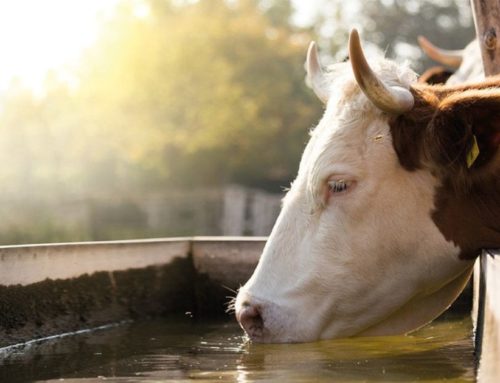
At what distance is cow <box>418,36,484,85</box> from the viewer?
28.9 ft

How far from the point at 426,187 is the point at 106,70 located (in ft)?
117

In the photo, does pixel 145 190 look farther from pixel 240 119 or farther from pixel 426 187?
pixel 426 187

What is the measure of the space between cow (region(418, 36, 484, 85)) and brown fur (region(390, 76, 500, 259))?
4186 millimetres

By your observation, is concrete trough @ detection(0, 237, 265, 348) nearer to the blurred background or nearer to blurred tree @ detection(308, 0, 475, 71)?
the blurred background

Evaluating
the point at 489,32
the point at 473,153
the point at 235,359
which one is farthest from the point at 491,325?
the point at 489,32

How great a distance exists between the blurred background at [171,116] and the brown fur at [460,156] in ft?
81.6

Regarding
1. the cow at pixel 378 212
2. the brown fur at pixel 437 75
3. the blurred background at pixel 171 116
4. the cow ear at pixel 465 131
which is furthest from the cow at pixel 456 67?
the blurred background at pixel 171 116

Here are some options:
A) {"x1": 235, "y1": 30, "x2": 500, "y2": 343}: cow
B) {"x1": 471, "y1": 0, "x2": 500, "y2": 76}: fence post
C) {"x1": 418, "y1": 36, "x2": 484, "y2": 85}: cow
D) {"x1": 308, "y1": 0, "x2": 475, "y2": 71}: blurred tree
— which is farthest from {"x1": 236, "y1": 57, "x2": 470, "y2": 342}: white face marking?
{"x1": 308, "y1": 0, "x2": 475, "y2": 71}: blurred tree

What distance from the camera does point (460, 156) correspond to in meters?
3.86

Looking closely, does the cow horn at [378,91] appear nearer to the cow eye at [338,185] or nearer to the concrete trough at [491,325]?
the cow eye at [338,185]

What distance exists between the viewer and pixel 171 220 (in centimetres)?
3628

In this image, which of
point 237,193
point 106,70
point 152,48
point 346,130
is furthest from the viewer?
point 106,70

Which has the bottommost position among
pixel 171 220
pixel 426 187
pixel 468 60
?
pixel 171 220

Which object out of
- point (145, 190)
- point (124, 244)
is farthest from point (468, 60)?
point (145, 190)
